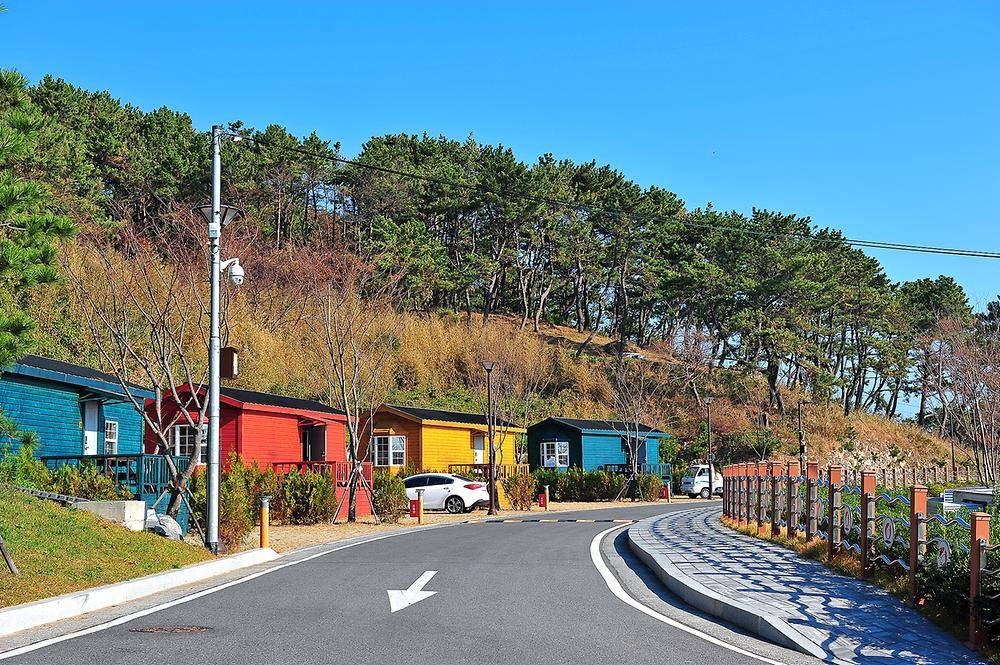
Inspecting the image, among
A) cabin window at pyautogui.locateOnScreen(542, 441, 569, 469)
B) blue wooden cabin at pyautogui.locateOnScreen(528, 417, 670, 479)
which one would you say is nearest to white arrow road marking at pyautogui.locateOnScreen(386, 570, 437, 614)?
blue wooden cabin at pyautogui.locateOnScreen(528, 417, 670, 479)

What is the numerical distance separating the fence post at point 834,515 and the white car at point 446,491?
72.4 ft

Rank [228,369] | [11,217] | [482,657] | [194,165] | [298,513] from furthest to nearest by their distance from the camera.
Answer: [194,165], [298,513], [228,369], [11,217], [482,657]

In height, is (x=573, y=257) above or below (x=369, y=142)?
below

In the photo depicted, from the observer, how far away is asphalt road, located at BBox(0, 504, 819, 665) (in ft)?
26.8

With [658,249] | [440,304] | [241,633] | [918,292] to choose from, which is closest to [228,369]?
[241,633]

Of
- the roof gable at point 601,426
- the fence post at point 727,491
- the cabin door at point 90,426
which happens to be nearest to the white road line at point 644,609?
the fence post at point 727,491

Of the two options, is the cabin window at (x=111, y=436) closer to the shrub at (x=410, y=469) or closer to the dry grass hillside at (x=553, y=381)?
the shrub at (x=410, y=469)

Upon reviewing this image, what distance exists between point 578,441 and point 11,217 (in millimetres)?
45305

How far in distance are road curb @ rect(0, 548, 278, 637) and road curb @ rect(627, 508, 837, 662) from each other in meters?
6.63

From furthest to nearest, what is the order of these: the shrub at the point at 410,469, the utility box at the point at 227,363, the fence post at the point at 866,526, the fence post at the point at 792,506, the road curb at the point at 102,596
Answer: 1. the shrub at the point at 410,469
2. the fence post at the point at 792,506
3. the utility box at the point at 227,363
4. the fence post at the point at 866,526
5. the road curb at the point at 102,596

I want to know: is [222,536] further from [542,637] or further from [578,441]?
[578,441]

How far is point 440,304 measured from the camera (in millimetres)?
74500

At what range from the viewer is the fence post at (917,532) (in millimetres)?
10641

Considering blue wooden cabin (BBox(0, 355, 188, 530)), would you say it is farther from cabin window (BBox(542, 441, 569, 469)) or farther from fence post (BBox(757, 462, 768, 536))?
cabin window (BBox(542, 441, 569, 469))
